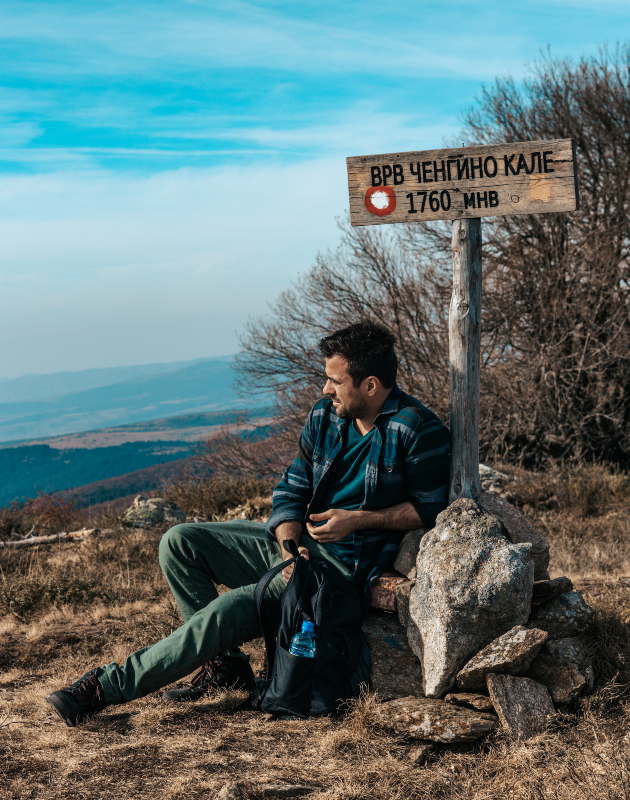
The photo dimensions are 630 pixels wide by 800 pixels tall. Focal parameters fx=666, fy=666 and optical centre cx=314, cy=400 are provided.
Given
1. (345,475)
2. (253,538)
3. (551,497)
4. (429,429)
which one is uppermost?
(429,429)

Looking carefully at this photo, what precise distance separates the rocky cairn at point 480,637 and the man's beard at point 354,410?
614mm

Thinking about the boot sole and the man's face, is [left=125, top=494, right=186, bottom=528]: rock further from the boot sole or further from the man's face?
the man's face

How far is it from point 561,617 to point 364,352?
1.50 meters

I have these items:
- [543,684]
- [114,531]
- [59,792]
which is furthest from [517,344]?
[59,792]

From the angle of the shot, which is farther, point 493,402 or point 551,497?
point 493,402

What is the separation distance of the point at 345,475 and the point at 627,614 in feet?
5.35

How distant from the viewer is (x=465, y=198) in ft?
10.5

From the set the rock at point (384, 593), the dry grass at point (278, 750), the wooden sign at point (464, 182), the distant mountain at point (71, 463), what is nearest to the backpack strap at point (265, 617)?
the dry grass at point (278, 750)

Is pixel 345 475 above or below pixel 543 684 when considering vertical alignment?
above

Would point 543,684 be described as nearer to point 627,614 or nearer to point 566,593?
point 566,593

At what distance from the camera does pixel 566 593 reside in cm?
309

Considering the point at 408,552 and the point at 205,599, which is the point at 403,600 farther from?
the point at 205,599

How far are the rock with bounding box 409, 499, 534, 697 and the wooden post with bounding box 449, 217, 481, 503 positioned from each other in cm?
47

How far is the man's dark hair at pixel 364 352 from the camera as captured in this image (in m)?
3.19
